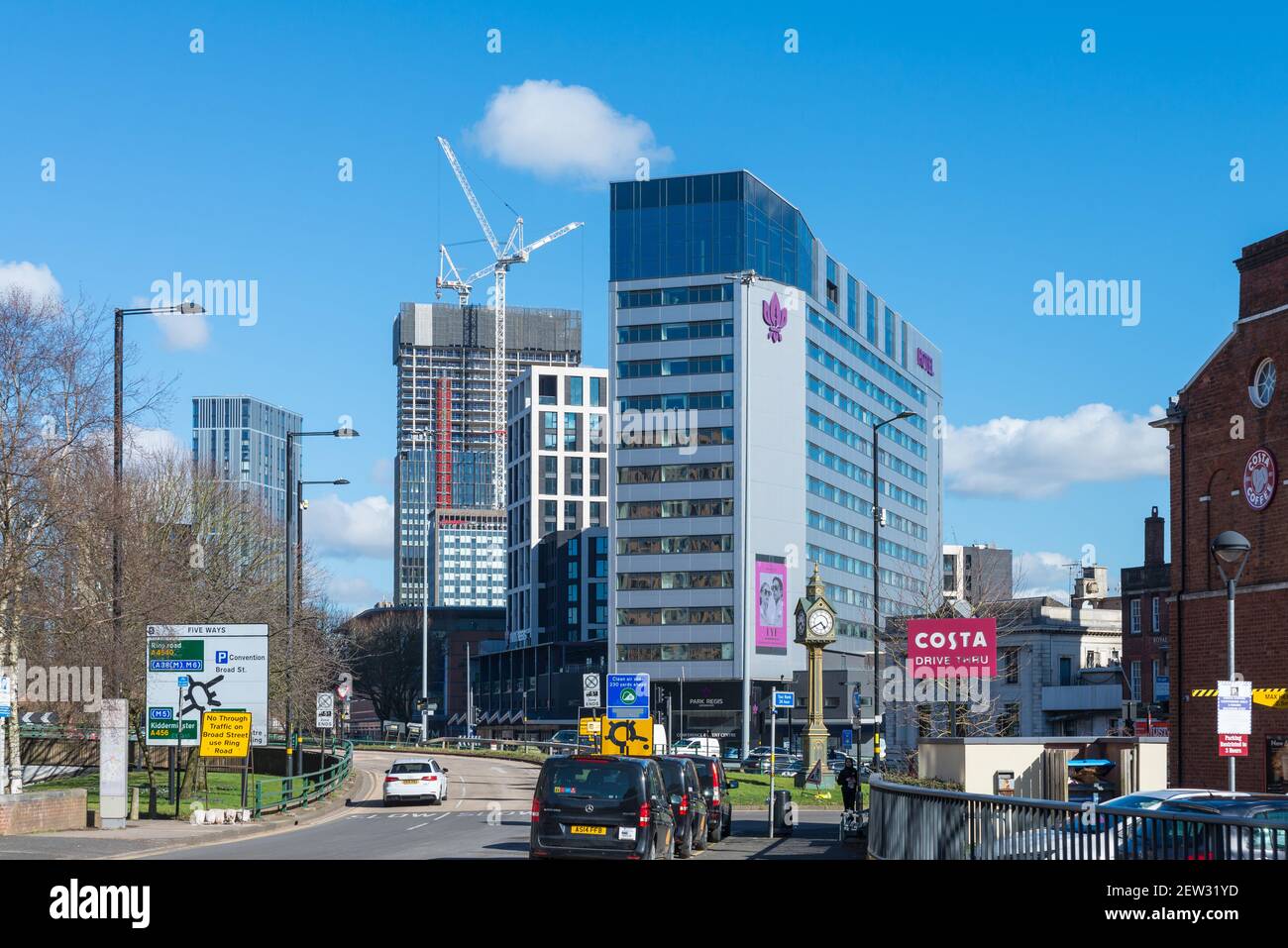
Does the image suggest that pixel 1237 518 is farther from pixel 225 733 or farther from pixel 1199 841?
pixel 1199 841

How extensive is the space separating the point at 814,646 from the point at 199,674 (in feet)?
72.8

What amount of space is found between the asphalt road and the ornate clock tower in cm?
638

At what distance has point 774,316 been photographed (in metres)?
122

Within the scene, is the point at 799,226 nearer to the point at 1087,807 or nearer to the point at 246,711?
the point at 246,711

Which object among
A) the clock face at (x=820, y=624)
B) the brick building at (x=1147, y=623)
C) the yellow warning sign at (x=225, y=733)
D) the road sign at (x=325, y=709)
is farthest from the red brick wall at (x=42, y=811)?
the brick building at (x=1147, y=623)

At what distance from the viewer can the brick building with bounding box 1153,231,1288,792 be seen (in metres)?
36.7

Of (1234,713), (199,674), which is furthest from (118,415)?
(1234,713)

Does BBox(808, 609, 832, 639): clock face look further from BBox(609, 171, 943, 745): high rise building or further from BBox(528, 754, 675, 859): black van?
BBox(609, 171, 943, 745): high rise building

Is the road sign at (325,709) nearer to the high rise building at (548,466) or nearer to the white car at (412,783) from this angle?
the white car at (412,783)

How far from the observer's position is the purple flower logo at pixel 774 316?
121 m

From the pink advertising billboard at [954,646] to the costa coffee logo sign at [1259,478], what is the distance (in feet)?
51.6
